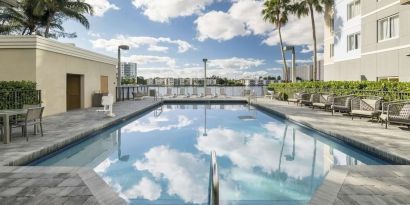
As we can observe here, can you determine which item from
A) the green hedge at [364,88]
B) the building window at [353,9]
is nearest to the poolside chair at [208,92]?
the green hedge at [364,88]

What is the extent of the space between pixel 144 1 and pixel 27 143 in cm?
2187

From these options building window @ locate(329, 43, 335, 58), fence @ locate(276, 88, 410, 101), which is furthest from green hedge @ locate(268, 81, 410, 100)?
building window @ locate(329, 43, 335, 58)

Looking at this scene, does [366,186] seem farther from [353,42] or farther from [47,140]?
[353,42]

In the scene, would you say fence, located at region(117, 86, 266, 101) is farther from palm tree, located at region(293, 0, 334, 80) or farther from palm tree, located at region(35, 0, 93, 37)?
palm tree, located at region(35, 0, 93, 37)

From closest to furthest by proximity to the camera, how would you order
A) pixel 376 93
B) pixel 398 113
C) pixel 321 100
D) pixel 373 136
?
pixel 373 136
pixel 398 113
pixel 376 93
pixel 321 100

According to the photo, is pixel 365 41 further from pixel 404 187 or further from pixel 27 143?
pixel 27 143

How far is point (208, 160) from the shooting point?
764cm

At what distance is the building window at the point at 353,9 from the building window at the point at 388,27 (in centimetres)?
393

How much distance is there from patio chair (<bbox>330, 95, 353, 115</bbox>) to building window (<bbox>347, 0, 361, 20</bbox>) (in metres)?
11.4

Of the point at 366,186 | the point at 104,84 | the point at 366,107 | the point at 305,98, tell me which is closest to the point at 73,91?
the point at 104,84

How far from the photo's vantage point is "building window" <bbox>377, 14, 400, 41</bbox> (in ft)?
56.4

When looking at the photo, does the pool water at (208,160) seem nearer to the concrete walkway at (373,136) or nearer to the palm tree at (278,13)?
the concrete walkway at (373,136)

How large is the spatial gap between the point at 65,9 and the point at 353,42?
24326mm

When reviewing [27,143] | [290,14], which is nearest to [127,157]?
[27,143]
